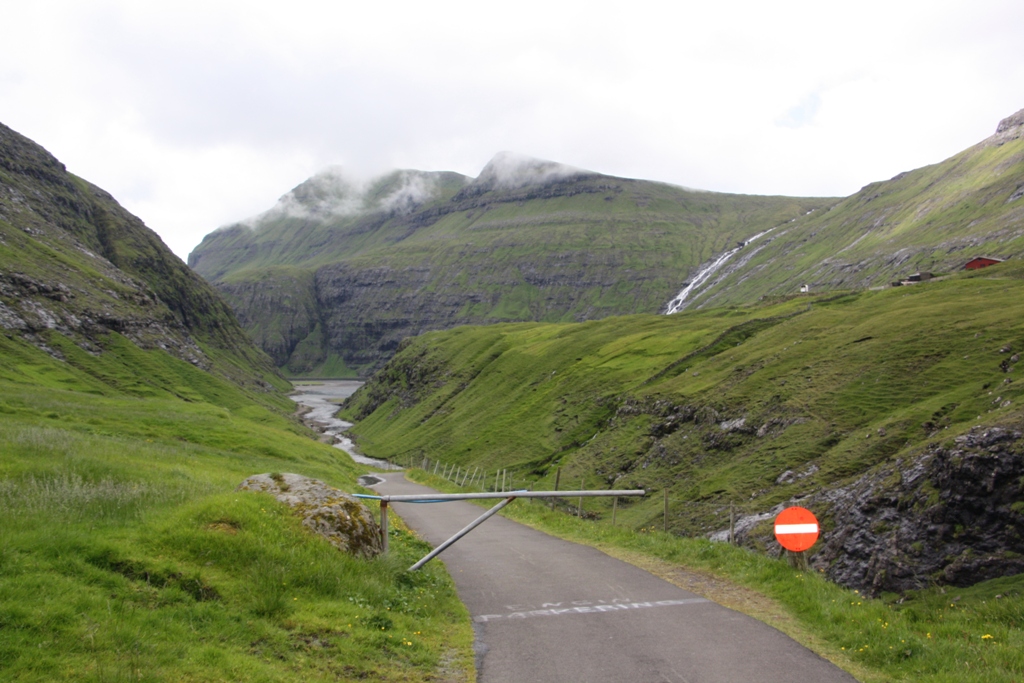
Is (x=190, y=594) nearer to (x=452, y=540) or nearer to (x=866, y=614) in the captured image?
(x=452, y=540)

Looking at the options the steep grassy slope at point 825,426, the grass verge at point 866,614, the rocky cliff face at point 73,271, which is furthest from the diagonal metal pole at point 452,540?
the rocky cliff face at point 73,271

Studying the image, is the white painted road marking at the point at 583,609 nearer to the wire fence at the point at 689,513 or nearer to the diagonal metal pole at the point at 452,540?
the diagonal metal pole at the point at 452,540

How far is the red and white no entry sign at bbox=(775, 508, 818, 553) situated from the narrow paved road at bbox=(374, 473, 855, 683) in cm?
279

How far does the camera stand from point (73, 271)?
12312 centimetres

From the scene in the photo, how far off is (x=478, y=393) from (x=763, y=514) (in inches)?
3129

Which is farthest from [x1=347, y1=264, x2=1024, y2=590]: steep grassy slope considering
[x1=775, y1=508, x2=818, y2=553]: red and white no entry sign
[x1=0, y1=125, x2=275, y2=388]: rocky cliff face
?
[x1=0, y1=125, x2=275, y2=388]: rocky cliff face

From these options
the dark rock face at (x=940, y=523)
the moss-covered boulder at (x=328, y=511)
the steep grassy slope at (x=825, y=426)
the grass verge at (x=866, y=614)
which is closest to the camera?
the grass verge at (x=866, y=614)

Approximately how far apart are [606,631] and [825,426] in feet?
93.3

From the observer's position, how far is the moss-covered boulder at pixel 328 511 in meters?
14.6

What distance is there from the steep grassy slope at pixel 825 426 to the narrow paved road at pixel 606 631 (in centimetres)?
1052

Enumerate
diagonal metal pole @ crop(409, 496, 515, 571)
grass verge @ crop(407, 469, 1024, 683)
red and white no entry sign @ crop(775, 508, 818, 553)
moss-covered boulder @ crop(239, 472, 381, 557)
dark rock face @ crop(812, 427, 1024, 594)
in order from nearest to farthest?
1. grass verge @ crop(407, 469, 1024, 683)
2. diagonal metal pole @ crop(409, 496, 515, 571)
3. moss-covered boulder @ crop(239, 472, 381, 557)
4. red and white no entry sign @ crop(775, 508, 818, 553)
5. dark rock face @ crop(812, 427, 1024, 594)

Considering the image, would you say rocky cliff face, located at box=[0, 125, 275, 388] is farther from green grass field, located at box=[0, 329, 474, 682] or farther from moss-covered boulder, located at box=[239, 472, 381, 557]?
green grass field, located at box=[0, 329, 474, 682]

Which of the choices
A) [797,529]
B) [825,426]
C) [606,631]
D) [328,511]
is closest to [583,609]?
[606,631]

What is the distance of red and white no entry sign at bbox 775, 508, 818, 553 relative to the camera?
54.1 ft
